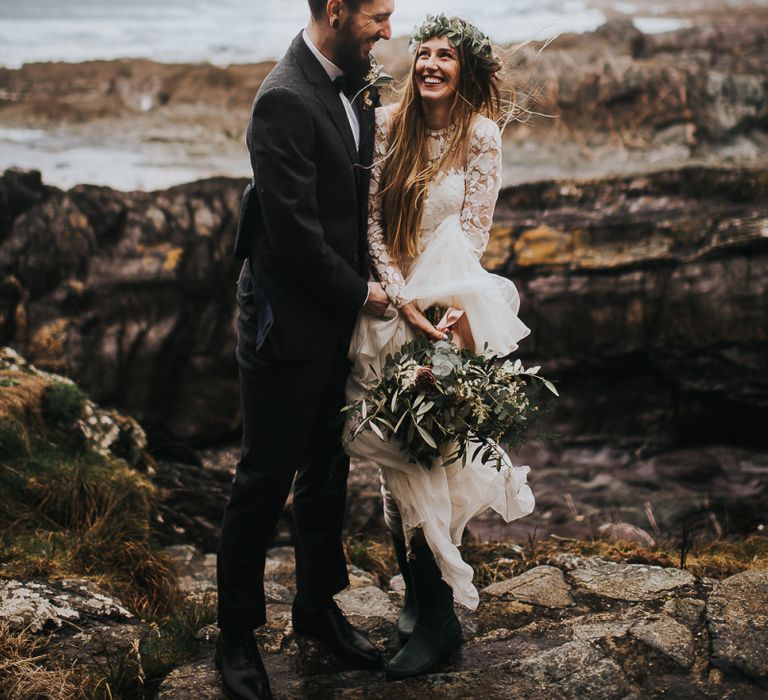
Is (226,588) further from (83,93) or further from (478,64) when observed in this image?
(83,93)

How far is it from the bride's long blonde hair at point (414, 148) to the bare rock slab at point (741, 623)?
1485 millimetres

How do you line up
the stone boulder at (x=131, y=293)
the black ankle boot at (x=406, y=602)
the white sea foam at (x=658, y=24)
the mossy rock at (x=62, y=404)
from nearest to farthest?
the black ankle boot at (x=406, y=602) → the mossy rock at (x=62, y=404) → the stone boulder at (x=131, y=293) → the white sea foam at (x=658, y=24)

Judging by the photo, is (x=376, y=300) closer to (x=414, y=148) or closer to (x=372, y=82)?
(x=414, y=148)

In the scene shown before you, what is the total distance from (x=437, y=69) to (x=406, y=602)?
1.66 meters

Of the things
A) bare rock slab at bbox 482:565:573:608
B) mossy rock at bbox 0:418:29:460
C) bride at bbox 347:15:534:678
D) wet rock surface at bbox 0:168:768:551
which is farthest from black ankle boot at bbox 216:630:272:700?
wet rock surface at bbox 0:168:768:551

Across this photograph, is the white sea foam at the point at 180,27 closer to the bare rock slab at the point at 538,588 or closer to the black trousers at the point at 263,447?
the bare rock slab at the point at 538,588

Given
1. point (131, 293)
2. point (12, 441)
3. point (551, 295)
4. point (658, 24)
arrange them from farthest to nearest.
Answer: point (658, 24)
point (551, 295)
point (131, 293)
point (12, 441)

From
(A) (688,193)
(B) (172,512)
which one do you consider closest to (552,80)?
(A) (688,193)

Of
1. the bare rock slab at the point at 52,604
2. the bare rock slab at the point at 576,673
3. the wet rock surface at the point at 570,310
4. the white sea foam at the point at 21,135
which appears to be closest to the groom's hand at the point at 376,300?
the bare rock slab at the point at 576,673

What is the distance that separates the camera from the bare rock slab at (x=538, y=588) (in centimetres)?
327

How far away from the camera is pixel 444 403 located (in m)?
2.61

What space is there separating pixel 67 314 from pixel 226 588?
13.6 feet

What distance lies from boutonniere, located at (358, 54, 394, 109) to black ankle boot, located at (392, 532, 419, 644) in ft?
4.26

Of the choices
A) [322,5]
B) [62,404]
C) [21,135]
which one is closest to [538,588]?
[322,5]
